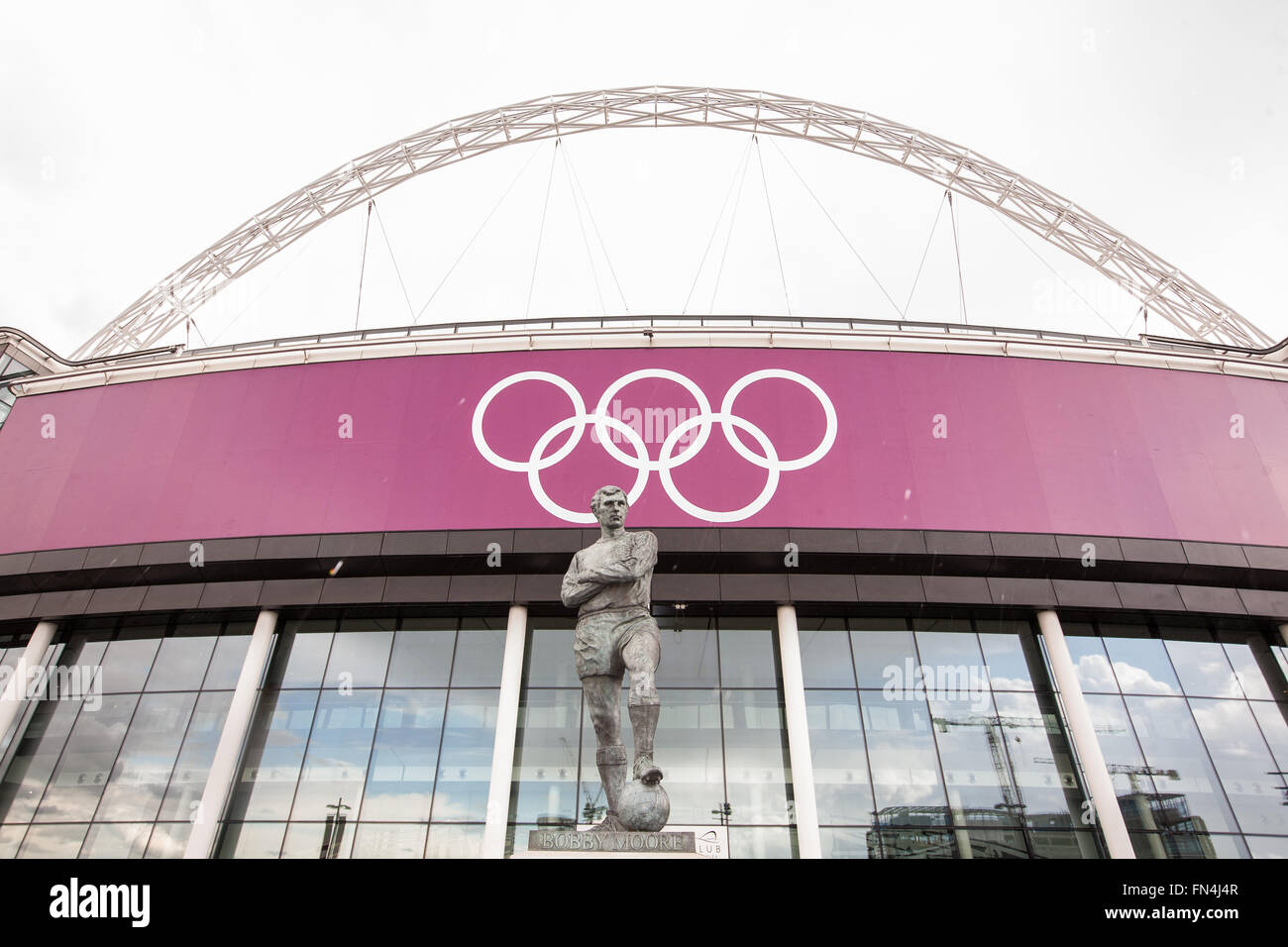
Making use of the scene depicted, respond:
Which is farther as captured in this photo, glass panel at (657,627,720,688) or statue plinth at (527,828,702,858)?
glass panel at (657,627,720,688)

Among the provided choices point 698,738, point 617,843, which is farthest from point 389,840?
point 617,843

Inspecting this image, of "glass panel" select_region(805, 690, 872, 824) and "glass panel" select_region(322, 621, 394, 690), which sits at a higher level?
"glass panel" select_region(322, 621, 394, 690)

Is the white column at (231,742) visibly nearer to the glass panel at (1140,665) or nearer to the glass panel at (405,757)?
the glass panel at (405,757)

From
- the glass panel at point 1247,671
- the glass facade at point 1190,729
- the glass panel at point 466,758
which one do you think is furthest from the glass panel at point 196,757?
the glass panel at point 1247,671

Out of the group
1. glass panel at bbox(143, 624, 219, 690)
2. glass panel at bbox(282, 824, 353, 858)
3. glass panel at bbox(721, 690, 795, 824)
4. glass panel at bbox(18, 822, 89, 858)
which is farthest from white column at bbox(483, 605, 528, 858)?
glass panel at bbox(18, 822, 89, 858)

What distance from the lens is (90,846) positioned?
18062 millimetres

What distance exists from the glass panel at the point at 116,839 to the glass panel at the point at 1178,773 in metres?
25.9

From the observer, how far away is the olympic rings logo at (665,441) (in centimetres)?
1938

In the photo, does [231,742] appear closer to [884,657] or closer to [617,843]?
[617,843]

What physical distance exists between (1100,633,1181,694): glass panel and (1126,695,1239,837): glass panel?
1.05 ft

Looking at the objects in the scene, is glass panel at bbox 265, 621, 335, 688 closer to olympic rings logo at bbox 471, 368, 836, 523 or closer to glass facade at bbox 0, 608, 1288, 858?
glass facade at bbox 0, 608, 1288, 858

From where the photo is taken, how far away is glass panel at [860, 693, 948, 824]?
17312 millimetres

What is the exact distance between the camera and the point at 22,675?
66.8 feet
